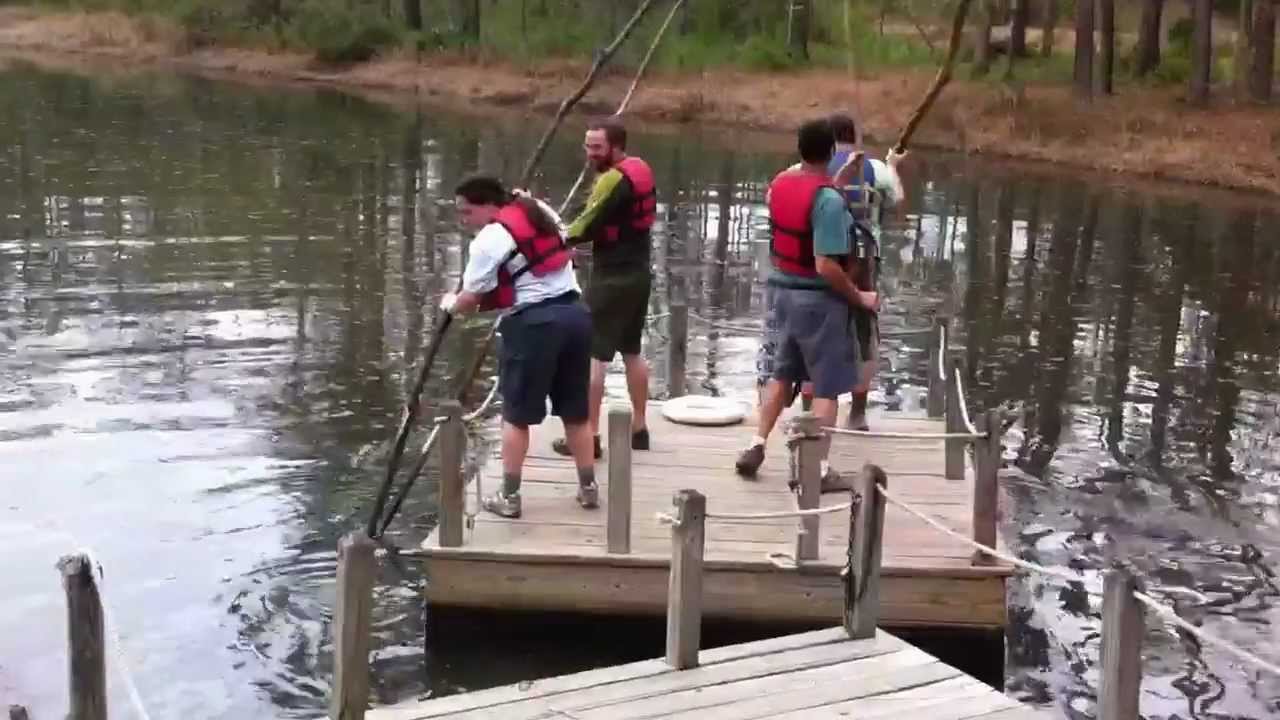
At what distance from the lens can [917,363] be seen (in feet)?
41.8

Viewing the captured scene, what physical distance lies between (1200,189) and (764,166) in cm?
714

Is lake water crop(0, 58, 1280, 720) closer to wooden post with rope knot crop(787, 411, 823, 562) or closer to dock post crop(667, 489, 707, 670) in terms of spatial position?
wooden post with rope knot crop(787, 411, 823, 562)

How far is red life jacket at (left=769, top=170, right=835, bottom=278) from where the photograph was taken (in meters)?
6.77

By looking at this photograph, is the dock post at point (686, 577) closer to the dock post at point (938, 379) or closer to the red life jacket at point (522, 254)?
the red life jacket at point (522, 254)

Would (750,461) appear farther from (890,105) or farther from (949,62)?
(890,105)

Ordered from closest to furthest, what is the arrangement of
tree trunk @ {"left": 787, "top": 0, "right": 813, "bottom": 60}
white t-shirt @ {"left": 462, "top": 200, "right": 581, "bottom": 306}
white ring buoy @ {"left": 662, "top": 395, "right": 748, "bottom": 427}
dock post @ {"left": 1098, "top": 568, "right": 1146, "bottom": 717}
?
1. dock post @ {"left": 1098, "top": 568, "right": 1146, "bottom": 717}
2. white t-shirt @ {"left": 462, "top": 200, "right": 581, "bottom": 306}
3. white ring buoy @ {"left": 662, "top": 395, "right": 748, "bottom": 427}
4. tree trunk @ {"left": 787, "top": 0, "right": 813, "bottom": 60}

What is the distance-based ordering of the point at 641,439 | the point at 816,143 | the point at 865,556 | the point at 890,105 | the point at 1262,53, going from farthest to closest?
the point at 890,105 → the point at 1262,53 → the point at 641,439 → the point at 816,143 → the point at 865,556

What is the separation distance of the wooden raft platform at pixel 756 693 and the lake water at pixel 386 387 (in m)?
1.22

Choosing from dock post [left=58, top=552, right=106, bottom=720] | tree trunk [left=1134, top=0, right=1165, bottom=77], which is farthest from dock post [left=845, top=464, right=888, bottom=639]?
tree trunk [left=1134, top=0, right=1165, bottom=77]

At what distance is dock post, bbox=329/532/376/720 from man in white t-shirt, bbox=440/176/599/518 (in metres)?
2.01

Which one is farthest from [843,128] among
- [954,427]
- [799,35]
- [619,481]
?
[799,35]

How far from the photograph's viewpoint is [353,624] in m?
4.60

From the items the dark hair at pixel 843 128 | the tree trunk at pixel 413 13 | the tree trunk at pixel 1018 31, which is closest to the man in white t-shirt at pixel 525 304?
the dark hair at pixel 843 128

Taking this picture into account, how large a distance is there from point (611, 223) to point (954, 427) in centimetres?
202
